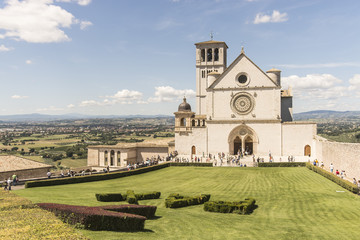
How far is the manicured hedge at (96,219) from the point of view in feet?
40.9

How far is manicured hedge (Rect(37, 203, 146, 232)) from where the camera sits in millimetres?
12469

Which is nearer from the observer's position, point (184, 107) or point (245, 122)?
point (245, 122)

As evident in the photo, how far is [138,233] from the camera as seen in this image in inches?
519

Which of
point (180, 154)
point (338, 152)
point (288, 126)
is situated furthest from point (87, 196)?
point (288, 126)

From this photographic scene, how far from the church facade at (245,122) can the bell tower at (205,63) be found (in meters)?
9.27

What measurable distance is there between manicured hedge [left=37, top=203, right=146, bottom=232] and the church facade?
4076 cm

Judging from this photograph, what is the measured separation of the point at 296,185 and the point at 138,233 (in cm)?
2074

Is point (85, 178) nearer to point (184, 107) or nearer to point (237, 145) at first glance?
point (184, 107)

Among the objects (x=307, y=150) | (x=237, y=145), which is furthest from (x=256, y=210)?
(x=237, y=145)

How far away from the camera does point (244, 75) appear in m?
52.9

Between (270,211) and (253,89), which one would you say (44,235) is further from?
(253,89)

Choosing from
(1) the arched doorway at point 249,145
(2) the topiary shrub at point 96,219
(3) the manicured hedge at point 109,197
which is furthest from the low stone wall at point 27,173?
(1) the arched doorway at point 249,145

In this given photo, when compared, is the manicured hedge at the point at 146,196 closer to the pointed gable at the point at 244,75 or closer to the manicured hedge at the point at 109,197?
the manicured hedge at the point at 109,197

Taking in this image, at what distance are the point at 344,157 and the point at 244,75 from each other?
76.2ft
